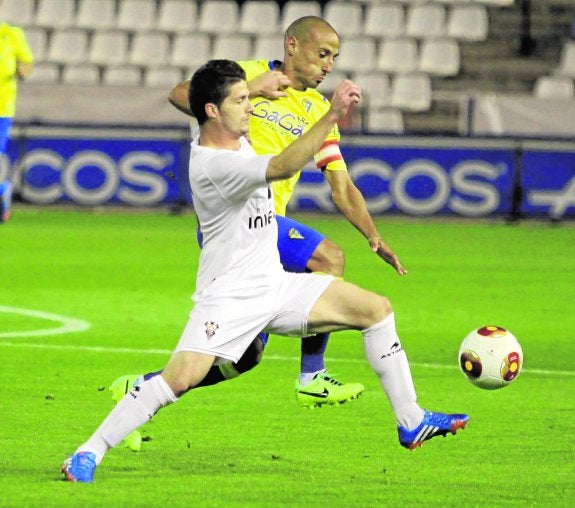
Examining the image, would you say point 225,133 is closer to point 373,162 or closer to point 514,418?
point 514,418

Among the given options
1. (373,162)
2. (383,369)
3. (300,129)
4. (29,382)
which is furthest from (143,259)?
(383,369)

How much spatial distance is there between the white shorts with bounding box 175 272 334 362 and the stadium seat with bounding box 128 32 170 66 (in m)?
18.7

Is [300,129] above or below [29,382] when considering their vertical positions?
above

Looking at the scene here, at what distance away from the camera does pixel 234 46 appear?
2441 cm

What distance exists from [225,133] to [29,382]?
312 cm

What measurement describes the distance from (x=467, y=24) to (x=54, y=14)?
6.67 meters

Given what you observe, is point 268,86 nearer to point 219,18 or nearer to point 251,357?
point 251,357

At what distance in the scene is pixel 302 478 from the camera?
6.28m

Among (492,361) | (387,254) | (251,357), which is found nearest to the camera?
(251,357)

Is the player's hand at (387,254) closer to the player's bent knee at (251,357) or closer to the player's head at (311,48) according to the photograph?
the player's bent knee at (251,357)

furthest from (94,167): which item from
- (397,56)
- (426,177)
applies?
(397,56)

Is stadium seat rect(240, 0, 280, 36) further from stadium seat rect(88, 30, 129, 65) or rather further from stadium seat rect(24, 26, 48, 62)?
stadium seat rect(24, 26, 48, 62)

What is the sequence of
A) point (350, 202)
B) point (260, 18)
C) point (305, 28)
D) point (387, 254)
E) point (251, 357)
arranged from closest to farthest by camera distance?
point (251, 357) < point (387, 254) < point (305, 28) < point (350, 202) < point (260, 18)

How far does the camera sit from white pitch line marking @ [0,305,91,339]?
10.8 m
